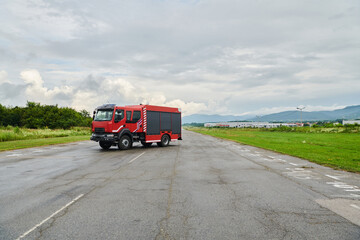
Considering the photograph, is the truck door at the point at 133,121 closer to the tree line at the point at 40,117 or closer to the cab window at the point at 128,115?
the cab window at the point at 128,115

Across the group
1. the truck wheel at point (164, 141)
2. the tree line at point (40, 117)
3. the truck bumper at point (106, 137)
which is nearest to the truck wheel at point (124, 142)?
the truck bumper at point (106, 137)

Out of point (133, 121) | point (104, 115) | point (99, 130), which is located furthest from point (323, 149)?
point (99, 130)

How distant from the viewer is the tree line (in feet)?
232

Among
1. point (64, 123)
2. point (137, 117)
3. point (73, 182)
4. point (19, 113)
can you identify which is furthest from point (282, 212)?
point (19, 113)

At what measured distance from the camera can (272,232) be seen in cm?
402

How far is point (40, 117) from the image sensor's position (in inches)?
2837

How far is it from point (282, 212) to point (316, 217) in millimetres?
586

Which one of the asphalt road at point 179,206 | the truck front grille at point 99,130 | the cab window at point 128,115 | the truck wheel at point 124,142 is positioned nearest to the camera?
the asphalt road at point 179,206

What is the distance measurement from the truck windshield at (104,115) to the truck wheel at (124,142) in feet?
5.72

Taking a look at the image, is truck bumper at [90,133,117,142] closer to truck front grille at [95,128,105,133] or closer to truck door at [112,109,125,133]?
truck front grille at [95,128,105,133]

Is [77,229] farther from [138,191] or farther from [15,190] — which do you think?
[15,190]

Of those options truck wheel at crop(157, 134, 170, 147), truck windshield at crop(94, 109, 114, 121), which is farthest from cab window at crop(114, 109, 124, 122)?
truck wheel at crop(157, 134, 170, 147)

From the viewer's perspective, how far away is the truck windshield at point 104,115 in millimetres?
17734

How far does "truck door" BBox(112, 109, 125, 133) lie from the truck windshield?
1.31ft
